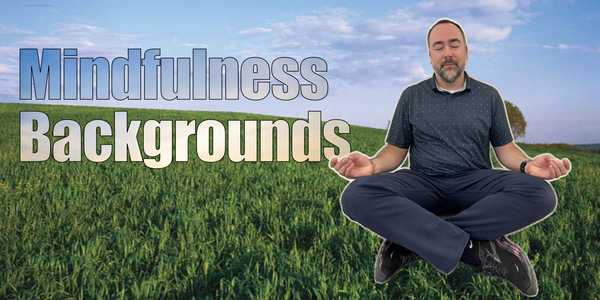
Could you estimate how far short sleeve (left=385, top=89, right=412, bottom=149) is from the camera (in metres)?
6.07

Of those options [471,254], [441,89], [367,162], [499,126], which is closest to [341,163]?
[367,162]

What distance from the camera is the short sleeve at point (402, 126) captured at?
6066mm

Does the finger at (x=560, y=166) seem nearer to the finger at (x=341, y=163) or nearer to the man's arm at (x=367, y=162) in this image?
the man's arm at (x=367, y=162)

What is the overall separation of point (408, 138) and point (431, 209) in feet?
2.42

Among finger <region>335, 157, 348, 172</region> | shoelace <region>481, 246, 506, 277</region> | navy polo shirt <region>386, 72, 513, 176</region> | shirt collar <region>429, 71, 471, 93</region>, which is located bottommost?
shoelace <region>481, 246, 506, 277</region>

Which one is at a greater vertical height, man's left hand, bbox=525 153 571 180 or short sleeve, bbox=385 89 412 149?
short sleeve, bbox=385 89 412 149

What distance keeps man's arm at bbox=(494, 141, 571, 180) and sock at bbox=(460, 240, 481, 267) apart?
88 cm

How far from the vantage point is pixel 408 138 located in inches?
240

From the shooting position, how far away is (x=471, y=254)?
17.6ft

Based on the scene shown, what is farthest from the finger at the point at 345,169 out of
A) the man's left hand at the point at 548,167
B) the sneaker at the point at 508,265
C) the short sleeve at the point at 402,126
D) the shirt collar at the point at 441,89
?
the man's left hand at the point at 548,167

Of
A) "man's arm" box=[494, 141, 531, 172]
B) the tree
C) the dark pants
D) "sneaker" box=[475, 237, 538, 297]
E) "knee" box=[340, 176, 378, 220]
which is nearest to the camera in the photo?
"sneaker" box=[475, 237, 538, 297]

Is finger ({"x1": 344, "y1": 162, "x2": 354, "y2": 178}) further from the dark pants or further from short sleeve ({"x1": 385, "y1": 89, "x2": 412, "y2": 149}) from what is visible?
short sleeve ({"x1": 385, "y1": 89, "x2": 412, "y2": 149})

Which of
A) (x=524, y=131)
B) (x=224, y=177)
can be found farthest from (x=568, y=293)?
(x=524, y=131)

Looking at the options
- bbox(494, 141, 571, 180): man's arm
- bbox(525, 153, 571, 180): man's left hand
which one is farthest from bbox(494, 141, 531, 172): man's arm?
bbox(525, 153, 571, 180): man's left hand
